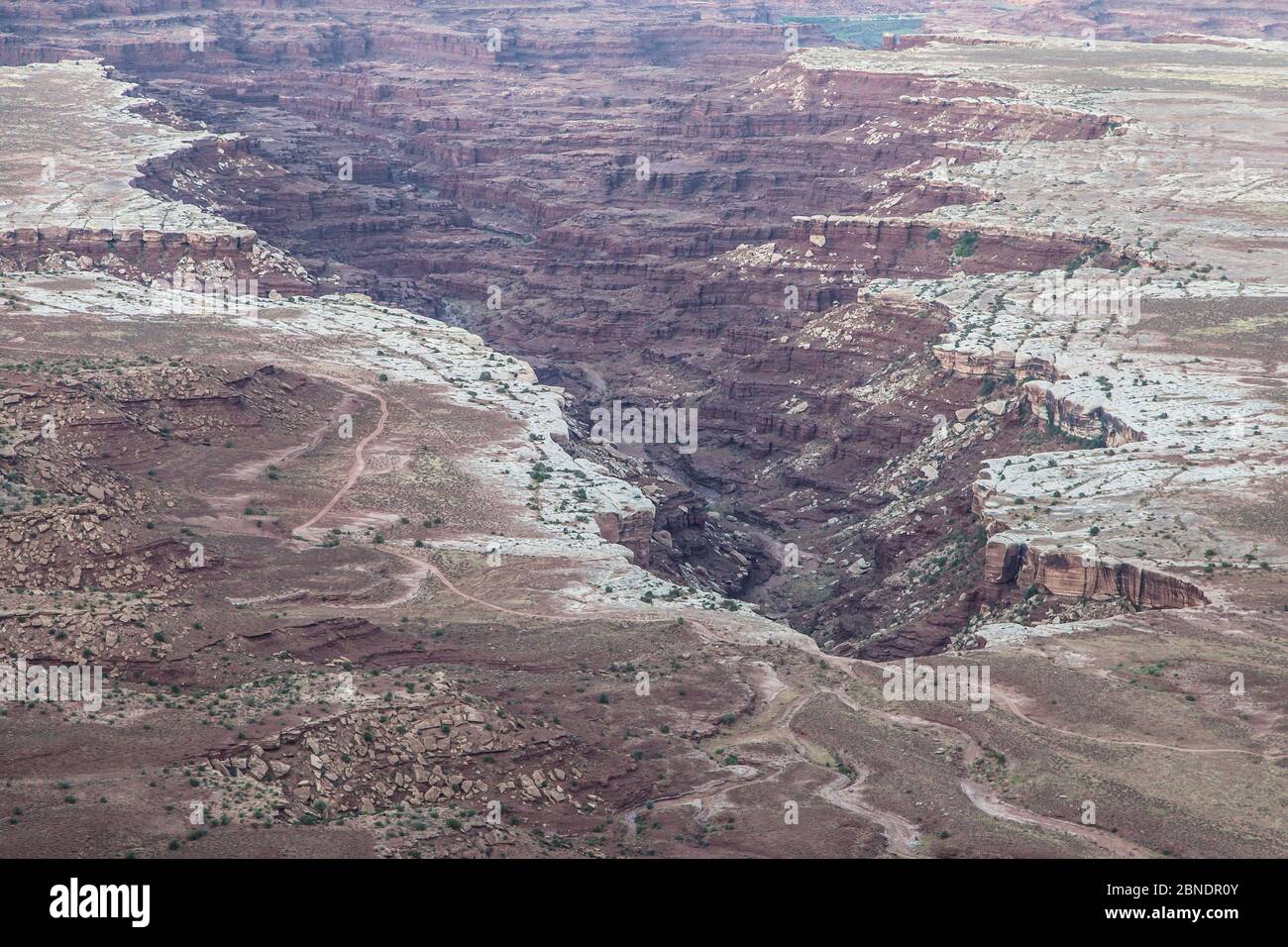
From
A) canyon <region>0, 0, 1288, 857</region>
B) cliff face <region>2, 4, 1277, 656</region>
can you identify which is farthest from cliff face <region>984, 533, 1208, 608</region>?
cliff face <region>2, 4, 1277, 656</region>

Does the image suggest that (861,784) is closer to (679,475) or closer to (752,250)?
(679,475)

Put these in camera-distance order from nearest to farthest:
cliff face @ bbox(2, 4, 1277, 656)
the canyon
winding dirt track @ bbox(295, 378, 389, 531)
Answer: the canyon → winding dirt track @ bbox(295, 378, 389, 531) → cliff face @ bbox(2, 4, 1277, 656)

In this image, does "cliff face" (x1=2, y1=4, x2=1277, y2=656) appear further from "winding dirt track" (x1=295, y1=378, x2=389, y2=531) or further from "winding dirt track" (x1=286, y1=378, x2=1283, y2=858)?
"winding dirt track" (x1=286, y1=378, x2=1283, y2=858)

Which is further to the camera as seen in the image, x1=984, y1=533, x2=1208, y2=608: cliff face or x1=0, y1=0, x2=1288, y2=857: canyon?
x1=984, y1=533, x2=1208, y2=608: cliff face

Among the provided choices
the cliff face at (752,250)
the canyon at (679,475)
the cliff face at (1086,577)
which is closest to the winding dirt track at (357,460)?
the canyon at (679,475)

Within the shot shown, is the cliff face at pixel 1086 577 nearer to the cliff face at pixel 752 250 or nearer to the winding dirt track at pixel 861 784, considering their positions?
the cliff face at pixel 752 250

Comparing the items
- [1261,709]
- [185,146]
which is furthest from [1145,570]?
[185,146]

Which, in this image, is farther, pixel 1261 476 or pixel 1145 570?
pixel 1261 476

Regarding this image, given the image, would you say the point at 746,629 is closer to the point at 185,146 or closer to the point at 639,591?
the point at 639,591

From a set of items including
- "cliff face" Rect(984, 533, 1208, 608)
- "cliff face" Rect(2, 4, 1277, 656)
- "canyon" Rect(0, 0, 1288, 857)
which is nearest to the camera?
"canyon" Rect(0, 0, 1288, 857)
